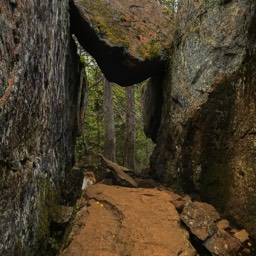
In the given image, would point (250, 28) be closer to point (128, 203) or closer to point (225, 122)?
point (225, 122)

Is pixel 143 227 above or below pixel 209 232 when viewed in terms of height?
below

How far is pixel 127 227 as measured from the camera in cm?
602

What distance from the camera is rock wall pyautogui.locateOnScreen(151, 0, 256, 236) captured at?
6988 millimetres

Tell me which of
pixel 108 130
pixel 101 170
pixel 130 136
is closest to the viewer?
pixel 101 170

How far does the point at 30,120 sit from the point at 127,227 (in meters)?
2.68

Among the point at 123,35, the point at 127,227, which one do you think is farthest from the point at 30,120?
the point at 123,35

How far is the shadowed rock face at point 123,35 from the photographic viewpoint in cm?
949

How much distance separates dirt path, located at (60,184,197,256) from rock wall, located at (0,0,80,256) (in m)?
0.78

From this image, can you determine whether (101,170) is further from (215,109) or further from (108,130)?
(108,130)

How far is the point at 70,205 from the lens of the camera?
25.2 feet

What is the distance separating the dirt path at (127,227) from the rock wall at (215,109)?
4.36ft

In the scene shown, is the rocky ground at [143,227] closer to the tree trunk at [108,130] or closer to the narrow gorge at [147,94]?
the narrow gorge at [147,94]

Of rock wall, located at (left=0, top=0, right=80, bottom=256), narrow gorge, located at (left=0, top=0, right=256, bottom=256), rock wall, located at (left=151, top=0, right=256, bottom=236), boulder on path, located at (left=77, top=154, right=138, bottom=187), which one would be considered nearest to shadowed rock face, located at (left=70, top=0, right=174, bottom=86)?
narrow gorge, located at (left=0, top=0, right=256, bottom=256)

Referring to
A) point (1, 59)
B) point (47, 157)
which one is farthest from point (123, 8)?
point (1, 59)
